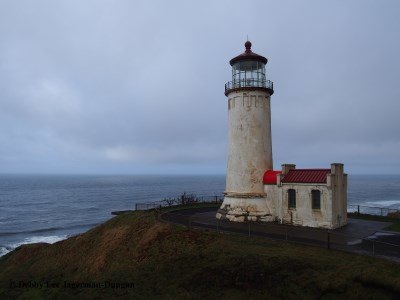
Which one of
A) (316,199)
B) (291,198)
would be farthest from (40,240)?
(316,199)

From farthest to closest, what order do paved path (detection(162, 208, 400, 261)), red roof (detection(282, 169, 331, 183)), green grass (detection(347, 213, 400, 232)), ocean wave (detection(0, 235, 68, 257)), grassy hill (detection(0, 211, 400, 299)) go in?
ocean wave (detection(0, 235, 68, 257)), red roof (detection(282, 169, 331, 183)), green grass (detection(347, 213, 400, 232)), paved path (detection(162, 208, 400, 261)), grassy hill (detection(0, 211, 400, 299))

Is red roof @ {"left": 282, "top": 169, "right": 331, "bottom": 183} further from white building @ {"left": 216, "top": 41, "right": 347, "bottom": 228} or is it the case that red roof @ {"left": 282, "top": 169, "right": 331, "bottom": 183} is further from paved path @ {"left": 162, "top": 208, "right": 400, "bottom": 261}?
paved path @ {"left": 162, "top": 208, "right": 400, "bottom": 261}

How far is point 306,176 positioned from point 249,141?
437cm

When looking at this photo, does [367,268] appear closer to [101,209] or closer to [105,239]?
[105,239]

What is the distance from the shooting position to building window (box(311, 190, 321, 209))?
19.9 metres

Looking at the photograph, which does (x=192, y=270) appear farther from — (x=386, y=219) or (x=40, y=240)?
(x=40, y=240)

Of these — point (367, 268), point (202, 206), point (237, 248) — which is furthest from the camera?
point (202, 206)

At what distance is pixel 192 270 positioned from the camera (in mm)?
13398

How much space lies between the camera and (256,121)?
2233cm

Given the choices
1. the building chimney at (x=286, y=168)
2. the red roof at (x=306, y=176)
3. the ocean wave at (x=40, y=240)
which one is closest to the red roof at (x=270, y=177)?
the building chimney at (x=286, y=168)

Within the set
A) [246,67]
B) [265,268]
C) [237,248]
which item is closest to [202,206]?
[246,67]

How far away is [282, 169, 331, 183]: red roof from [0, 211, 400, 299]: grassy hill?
6064mm

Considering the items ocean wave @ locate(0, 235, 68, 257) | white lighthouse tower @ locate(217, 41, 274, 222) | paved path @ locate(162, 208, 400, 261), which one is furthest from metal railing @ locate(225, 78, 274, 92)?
ocean wave @ locate(0, 235, 68, 257)

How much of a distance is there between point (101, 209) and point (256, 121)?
5279 cm
